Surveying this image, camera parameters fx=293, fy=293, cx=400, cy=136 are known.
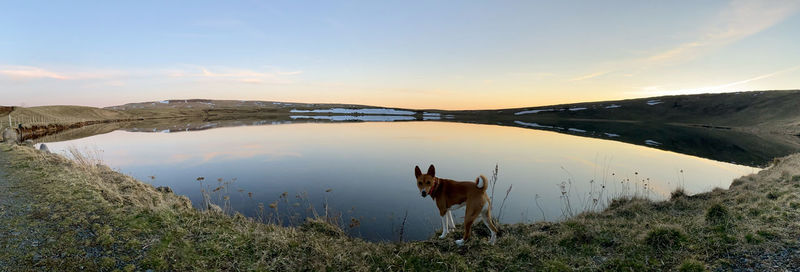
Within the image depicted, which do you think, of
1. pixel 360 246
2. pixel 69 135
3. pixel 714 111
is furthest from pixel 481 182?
pixel 714 111

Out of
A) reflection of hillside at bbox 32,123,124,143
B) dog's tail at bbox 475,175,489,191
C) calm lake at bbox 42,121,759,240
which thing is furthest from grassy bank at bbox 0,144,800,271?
reflection of hillside at bbox 32,123,124,143

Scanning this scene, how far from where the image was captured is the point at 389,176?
15.6 metres

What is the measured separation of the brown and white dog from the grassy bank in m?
0.45

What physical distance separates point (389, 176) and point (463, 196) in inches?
371

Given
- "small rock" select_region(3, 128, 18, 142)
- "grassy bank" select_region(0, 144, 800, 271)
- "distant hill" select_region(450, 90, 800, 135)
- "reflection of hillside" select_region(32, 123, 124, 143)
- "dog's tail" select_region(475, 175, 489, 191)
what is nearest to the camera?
"grassy bank" select_region(0, 144, 800, 271)

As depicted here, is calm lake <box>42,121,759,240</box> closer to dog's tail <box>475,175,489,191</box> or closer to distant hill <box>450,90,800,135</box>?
dog's tail <box>475,175,489,191</box>

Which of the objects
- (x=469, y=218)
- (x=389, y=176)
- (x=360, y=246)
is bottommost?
(x=389, y=176)

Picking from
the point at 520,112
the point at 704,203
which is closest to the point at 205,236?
the point at 704,203

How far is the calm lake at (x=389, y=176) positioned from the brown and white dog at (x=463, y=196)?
267 centimetres

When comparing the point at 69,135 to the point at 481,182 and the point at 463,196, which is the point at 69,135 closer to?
the point at 463,196

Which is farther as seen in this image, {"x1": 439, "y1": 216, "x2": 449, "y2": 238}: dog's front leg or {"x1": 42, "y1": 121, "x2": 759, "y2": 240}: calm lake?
{"x1": 42, "y1": 121, "x2": 759, "y2": 240}: calm lake

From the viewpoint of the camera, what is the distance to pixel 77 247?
509 cm

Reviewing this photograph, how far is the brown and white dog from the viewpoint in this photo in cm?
620

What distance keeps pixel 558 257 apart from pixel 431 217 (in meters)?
5.17
